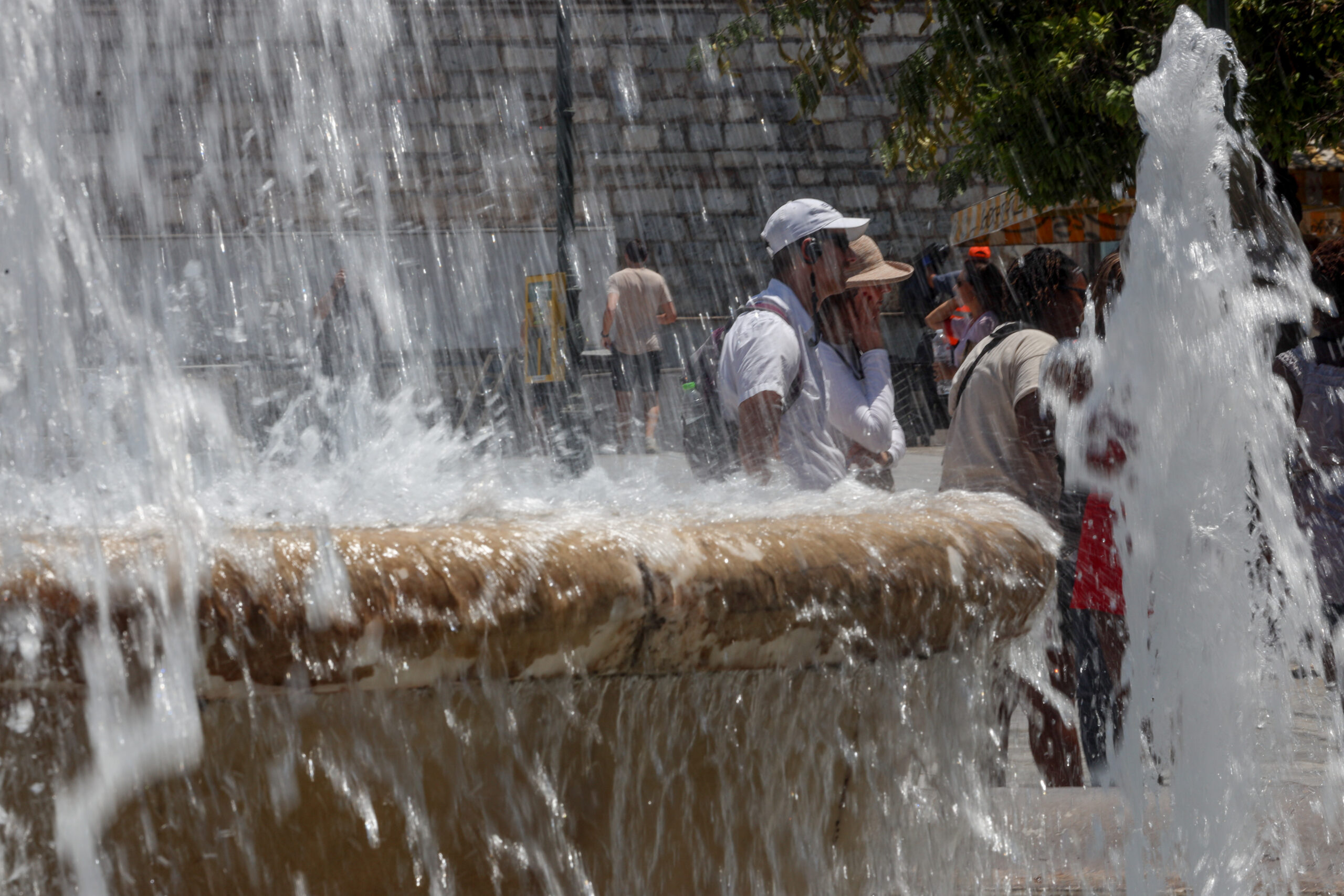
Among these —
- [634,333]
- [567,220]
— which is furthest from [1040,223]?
[567,220]

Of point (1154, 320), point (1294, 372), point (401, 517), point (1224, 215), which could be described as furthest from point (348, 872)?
point (1294, 372)

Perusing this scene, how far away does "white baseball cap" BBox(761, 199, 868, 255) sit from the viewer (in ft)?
8.62

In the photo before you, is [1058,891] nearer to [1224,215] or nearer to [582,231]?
[1224,215]

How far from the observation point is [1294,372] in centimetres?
314

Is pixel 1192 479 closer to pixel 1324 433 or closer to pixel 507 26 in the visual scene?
pixel 1324 433

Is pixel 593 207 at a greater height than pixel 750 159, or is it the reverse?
pixel 750 159

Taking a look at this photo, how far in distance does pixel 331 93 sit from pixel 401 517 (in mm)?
14617

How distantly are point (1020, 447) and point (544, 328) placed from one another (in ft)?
20.6

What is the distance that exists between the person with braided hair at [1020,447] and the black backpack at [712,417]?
62 centimetres

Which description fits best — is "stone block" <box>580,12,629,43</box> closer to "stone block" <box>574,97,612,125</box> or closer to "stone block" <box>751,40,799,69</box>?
"stone block" <box>574,97,612,125</box>

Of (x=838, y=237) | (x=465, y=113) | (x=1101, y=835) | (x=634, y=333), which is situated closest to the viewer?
(x=1101, y=835)

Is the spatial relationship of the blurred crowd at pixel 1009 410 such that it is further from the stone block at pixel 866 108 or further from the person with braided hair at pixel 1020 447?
the stone block at pixel 866 108

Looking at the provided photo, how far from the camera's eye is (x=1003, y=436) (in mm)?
3020

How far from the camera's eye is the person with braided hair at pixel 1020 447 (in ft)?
9.73
